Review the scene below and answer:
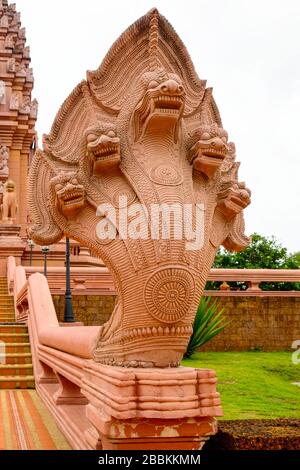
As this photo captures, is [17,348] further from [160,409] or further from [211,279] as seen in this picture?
[160,409]

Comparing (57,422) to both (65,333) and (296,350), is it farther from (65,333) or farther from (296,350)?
(296,350)

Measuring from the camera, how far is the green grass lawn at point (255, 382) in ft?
25.6

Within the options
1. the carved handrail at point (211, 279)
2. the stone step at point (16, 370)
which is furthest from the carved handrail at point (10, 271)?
the stone step at point (16, 370)

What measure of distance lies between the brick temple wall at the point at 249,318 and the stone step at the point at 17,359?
12.6 ft

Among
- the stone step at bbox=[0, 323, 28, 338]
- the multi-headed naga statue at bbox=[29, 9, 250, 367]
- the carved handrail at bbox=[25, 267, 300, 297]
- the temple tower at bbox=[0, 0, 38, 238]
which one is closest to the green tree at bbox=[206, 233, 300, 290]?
the temple tower at bbox=[0, 0, 38, 238]

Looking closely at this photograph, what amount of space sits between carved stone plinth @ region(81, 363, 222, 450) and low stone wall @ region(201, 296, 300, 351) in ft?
35.1

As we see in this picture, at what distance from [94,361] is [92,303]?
10.0 m

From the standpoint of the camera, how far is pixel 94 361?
3787 millimetres

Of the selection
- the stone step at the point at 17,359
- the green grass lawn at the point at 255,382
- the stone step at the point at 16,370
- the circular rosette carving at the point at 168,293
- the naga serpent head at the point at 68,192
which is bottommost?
the green grass lawn at the point at 255,382

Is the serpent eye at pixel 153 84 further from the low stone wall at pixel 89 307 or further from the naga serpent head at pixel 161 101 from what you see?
the low stone wall at pixel 89 307

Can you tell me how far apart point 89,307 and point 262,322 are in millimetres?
4022

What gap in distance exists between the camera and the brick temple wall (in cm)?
1362

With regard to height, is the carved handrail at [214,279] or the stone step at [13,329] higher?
the carved handrail at [214,279]
